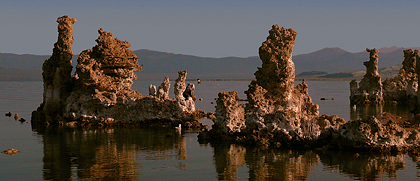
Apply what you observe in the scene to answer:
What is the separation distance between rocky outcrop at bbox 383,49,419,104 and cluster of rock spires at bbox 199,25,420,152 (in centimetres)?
4118

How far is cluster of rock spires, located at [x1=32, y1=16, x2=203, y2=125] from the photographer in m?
49.3

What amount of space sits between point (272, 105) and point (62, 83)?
1910cm

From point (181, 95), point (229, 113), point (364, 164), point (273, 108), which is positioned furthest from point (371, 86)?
point (364, 164)

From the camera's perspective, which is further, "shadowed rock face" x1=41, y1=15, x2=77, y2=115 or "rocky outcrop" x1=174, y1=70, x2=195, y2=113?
"shadowed rock face" x1=41, y1=15, x2=77, y2=115

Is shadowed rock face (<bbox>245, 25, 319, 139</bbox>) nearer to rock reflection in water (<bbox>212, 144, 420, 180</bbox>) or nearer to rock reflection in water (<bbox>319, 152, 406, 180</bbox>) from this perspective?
rock reflection in water (<bbox>212, 144, 420, 180</bbox>)

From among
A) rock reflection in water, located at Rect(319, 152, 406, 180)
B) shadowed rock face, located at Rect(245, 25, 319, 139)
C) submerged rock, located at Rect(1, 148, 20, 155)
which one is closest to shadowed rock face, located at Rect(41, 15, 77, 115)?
submerged rock, located at Rect(1, 148, 20, 155)

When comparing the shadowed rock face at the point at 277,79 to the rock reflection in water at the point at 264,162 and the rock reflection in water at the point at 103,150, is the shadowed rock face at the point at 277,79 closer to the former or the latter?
the rock reflection in water at the point at 264,162

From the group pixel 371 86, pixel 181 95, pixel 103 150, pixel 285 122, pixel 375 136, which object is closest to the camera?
pixel 375 136

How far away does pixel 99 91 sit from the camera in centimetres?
4947

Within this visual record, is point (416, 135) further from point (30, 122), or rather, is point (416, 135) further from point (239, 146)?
point (30, 122)

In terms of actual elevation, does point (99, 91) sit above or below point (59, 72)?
below

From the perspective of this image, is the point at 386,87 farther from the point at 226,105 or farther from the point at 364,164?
the point at 364,164

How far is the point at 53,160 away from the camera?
34688mm

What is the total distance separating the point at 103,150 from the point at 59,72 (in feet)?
48.5
